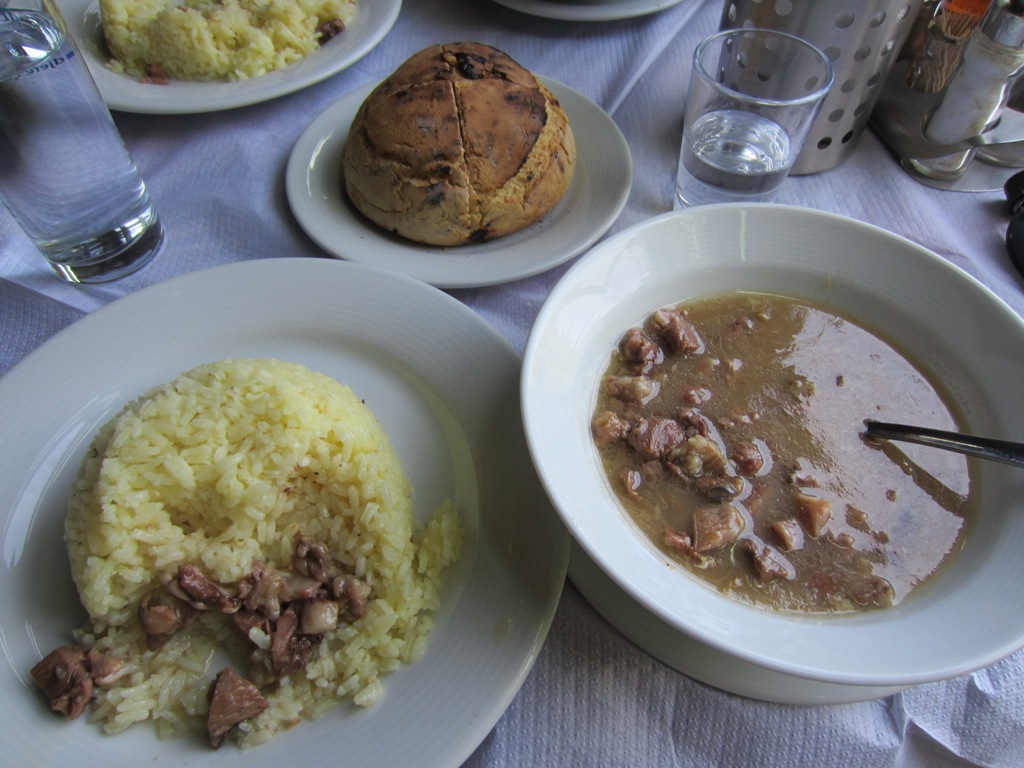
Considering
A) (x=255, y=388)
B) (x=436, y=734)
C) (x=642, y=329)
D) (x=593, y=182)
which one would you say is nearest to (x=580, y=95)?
(x=593, y=182)

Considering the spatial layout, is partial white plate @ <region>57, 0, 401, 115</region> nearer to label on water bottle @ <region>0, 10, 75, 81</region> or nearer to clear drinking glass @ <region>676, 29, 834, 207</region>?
label on water bottle @ <region>0, 10, 75, 81</region>

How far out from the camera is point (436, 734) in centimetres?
87

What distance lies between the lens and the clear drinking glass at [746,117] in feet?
4.93

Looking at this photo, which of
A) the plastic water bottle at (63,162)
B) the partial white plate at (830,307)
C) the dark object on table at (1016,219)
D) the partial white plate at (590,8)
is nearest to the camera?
the partial white plate at (830,307)

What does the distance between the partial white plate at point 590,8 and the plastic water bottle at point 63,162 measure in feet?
4.16

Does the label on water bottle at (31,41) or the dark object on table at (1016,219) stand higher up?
the label on water bottle at (31,41)

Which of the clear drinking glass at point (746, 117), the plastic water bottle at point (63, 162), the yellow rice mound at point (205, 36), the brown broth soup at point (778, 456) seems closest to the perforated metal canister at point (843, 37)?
the clear drinking glass at point (746, 117)

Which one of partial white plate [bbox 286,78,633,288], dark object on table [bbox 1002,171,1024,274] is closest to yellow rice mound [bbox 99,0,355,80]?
partial white plate [bbox 286,78,633,288]

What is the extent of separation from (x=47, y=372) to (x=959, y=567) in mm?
1463

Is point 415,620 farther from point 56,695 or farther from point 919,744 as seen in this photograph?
point 919,744

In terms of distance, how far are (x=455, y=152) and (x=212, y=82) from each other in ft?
2.77

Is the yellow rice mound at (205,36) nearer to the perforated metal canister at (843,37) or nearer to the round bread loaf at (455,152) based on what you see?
the round bread loaf at (455,152)

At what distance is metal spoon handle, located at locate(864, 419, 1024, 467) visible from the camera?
0.97m

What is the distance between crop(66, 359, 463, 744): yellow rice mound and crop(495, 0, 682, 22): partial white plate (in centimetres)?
149
